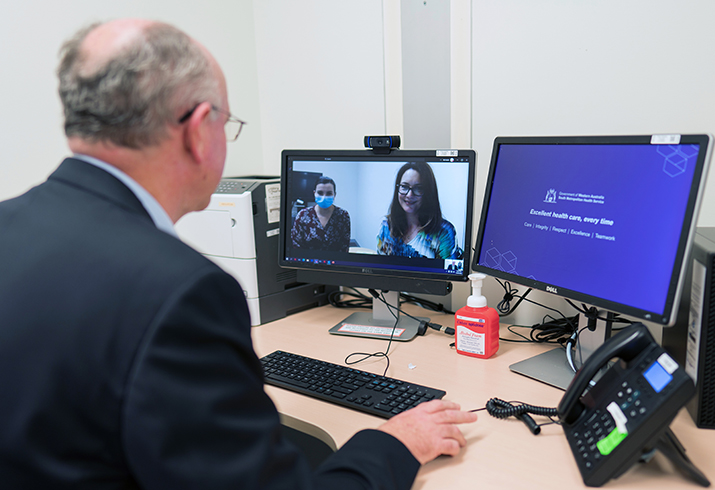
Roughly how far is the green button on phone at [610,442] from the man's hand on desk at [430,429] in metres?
0.22

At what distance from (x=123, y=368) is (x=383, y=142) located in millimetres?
1006

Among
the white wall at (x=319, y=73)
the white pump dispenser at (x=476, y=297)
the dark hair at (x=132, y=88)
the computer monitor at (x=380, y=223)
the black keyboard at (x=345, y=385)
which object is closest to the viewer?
the dark hair at (x=132, y=88)

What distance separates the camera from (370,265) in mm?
1460

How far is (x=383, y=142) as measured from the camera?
1.39m

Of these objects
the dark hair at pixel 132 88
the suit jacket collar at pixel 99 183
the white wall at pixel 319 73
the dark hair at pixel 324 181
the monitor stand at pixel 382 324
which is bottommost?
the monitor stand at pixel 382 324

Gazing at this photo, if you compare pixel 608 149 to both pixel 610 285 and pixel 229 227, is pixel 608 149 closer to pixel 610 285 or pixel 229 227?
pixel 610 285

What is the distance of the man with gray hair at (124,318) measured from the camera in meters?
0.54

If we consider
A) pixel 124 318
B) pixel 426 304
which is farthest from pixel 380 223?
pixel 124 318

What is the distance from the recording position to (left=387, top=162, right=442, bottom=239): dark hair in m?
1.36

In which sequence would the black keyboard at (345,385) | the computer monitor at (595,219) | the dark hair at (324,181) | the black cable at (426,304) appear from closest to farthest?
1. the computer monitor at (595,219)
2. the black keyboard at (345,385)
3. the dark hair at (324,181)
4. the black cable at (426,304)

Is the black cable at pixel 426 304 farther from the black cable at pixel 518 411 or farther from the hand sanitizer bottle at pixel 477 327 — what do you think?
the black cable at pixel 518 411

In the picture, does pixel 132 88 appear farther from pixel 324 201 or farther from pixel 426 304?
pixel 426 304

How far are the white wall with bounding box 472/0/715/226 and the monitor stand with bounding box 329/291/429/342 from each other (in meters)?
0.46

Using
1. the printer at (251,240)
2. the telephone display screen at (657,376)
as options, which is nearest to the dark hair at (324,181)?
the printer at (251,240)
